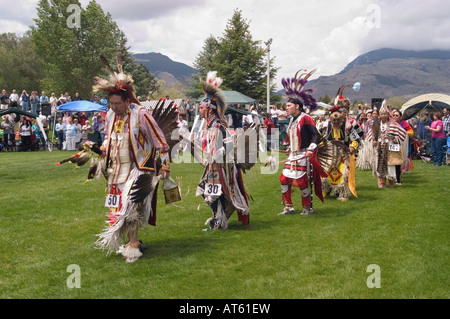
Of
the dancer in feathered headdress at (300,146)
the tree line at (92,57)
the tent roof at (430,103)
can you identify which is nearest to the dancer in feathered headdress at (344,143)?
the dancer in feathered headdress at (300,146)

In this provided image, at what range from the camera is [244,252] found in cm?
520

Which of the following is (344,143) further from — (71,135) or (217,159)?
(71,135)

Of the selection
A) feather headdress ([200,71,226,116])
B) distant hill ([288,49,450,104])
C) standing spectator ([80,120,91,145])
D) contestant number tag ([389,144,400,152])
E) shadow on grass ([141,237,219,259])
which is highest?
distant hill ([288,49,450,104])

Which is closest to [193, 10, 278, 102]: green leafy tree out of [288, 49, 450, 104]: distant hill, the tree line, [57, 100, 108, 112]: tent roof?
the tree line

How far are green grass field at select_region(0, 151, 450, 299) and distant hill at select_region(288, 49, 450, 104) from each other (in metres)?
102

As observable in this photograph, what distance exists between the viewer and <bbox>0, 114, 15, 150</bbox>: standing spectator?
1977cm

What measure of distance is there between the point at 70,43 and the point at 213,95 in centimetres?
4727

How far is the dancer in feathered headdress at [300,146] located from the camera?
7031 millimetres

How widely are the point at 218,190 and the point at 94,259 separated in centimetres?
192

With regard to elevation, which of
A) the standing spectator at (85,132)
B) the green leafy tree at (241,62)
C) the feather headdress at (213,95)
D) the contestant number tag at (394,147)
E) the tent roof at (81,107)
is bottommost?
the contestant number tag at (394,147)

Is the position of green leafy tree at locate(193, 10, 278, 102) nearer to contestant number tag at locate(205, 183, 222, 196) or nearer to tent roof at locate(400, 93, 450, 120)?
tent roof at locate(400, 93, 450, 120)

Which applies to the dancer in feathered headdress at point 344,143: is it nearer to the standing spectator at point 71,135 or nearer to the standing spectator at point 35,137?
the standing spectator at point 71,135

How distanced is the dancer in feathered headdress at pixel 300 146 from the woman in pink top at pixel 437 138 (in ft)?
28.3
